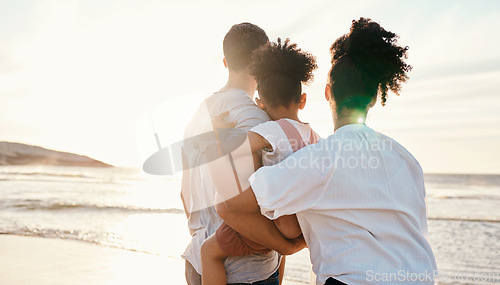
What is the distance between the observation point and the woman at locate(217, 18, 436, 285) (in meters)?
1.40

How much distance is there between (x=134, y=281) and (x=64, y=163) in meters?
51.1

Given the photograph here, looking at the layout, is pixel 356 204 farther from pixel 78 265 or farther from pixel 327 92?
pixel 78 265

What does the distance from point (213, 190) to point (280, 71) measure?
0.60 meters

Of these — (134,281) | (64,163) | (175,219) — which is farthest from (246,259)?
(64,163)

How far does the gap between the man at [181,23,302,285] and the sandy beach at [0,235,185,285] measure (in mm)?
3855

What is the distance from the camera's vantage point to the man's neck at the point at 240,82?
1995mm

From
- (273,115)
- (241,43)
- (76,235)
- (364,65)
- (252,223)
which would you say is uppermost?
(241,43)

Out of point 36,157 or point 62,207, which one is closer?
point 62,207

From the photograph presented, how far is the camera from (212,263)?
1847mm

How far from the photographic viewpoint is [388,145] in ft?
4.88

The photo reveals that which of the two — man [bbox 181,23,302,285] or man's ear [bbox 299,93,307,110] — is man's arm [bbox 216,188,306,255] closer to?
man [bbox 181,23,302,285]

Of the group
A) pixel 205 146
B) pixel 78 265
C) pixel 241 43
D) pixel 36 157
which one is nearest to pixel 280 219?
pixel 205 146

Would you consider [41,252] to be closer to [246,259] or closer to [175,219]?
[175,219]

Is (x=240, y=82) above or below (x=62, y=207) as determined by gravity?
above
